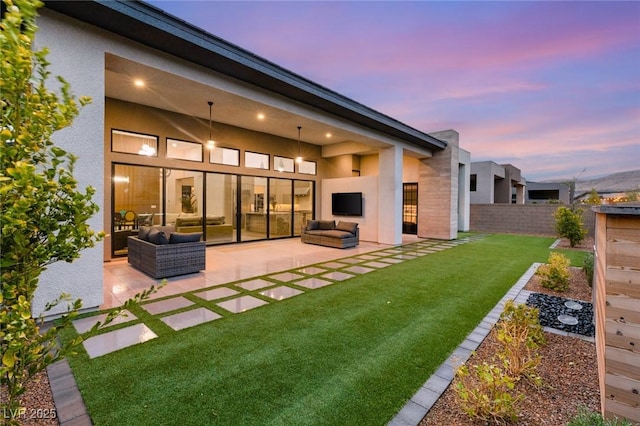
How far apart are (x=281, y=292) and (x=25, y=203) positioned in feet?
12.4

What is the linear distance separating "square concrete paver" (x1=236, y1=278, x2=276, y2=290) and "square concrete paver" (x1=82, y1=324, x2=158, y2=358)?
172 centimetres

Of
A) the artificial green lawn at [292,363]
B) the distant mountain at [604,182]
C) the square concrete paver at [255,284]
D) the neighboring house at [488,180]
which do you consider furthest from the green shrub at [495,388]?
the neighboring house at [488,180]

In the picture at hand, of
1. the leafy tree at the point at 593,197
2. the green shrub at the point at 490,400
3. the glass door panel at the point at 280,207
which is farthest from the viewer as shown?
the leafy tree at the point at 593,197

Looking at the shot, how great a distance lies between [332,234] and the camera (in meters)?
9.06

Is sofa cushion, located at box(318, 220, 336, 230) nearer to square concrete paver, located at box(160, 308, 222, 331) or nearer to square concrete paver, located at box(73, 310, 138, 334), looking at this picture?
square concrete paver, located at box(160, 308, 222, 331)

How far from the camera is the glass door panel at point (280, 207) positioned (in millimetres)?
10961

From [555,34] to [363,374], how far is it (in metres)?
9.08

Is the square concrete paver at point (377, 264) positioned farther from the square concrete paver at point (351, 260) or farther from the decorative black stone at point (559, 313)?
the decorative black stone at point (559, 313)

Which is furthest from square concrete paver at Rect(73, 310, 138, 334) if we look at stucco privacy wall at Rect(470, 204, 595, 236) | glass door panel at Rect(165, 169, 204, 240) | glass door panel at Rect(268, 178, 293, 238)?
stucco privacy wall at Rect(470, 204, 595, 236)

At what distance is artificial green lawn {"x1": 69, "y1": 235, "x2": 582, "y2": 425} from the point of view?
192 centimetres

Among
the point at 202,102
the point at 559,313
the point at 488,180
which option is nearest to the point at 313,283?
the point at 559,313

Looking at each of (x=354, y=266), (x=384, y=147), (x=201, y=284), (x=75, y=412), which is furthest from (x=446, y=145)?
(x=75, y=412)

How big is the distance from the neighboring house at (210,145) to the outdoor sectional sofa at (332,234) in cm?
142

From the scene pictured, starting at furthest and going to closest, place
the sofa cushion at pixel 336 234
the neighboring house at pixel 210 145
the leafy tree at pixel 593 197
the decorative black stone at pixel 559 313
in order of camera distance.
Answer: the leafy tree at pixel 593 197 → the sofa cushion at pixel 336 234 → the neighboring house at pixel 210 145 → the decorative black stone at pixel 559 313
